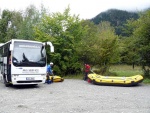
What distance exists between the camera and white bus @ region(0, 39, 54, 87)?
14.9 meters

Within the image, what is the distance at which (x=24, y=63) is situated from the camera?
15.1 m

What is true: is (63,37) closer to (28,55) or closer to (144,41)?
(144,41)

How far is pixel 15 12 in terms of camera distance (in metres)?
48.3

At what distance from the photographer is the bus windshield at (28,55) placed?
15016 millimetres

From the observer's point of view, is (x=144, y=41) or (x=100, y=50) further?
(x=100, y=50)

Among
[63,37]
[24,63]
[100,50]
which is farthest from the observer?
[63,37]

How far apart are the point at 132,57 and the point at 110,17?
69.4m

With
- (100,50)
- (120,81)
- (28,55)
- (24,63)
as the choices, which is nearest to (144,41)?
(100,50)

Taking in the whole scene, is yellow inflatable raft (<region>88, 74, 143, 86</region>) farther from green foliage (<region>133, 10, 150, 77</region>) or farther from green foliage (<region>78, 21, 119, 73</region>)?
green foliage (<region>78, 21, 119, 73</region>)

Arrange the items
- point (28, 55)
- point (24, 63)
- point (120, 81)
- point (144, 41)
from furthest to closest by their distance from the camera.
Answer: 1. point (144, 41)
2. point (120, 81)
3. point (28, 55)
4. point (24, 63)

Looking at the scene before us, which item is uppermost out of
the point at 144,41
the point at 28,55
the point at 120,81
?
the point at 144,41

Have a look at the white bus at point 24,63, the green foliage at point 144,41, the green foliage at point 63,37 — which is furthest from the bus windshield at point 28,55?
the green foliage at point 144,41

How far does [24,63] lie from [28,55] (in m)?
0.59

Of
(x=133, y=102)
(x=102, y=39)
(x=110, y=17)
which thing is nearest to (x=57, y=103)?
(x=133, y=102)
